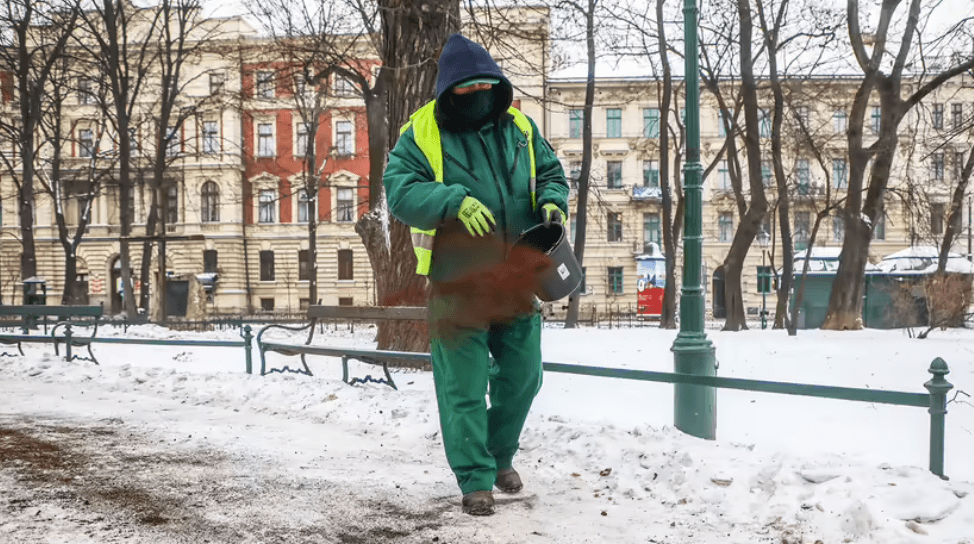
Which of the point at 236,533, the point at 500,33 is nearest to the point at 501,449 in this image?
the point at 236,533

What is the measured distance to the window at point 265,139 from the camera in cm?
4769

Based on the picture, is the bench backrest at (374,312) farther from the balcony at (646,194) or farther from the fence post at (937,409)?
the balcony at (646,194)

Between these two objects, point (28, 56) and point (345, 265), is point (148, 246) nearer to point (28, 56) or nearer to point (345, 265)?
point (28, 56)

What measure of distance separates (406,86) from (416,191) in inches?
239

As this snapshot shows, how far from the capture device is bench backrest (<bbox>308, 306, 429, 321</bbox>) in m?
8.31

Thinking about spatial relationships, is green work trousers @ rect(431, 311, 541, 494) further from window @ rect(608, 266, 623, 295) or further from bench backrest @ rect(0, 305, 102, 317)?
window @ rect(608, 266, 623, 295)

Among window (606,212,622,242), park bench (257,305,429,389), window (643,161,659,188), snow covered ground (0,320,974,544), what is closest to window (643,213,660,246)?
window (606,212,622,242)

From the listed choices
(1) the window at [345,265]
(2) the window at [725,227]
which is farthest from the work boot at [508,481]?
(2) the window at [725,227]

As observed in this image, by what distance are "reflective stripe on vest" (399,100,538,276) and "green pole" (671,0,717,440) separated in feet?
7.56

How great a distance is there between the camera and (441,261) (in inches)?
143

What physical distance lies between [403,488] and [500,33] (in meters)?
7.29

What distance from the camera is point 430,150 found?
366cm

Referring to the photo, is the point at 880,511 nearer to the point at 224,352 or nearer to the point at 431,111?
the point at 431,111

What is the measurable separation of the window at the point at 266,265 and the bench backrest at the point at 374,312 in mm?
38381
